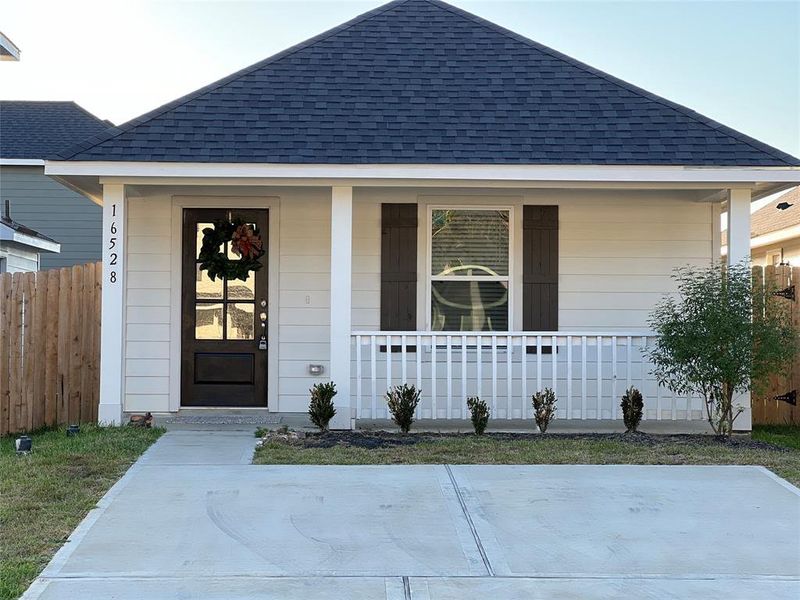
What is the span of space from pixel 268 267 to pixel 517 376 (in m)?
3.02

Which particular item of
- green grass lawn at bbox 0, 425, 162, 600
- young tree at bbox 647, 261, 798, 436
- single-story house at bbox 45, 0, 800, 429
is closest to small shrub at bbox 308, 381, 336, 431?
single-story house at bbox 45, 0, 800, 429

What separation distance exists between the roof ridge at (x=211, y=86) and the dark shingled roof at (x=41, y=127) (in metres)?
11.9

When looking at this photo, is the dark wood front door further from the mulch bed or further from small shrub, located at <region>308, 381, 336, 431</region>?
the mulch bed

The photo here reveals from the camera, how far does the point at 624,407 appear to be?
827 cm

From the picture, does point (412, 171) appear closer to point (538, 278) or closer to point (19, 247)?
point (538, 278)

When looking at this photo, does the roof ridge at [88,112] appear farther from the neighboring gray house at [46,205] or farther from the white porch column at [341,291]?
the white porch column at [341,291]

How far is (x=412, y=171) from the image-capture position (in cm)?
798

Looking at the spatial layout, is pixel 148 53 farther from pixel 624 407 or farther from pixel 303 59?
pixel 624 407

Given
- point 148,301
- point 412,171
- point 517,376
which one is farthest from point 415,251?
point 148,301

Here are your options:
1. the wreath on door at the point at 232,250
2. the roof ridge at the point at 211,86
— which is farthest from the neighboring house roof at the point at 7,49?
the wreath on door at the point at 232,250

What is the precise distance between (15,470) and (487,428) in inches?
179

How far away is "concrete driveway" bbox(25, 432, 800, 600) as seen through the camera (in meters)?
4.18

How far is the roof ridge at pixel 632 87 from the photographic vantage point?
8.37 metres

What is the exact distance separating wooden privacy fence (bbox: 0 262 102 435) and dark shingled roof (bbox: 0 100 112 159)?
37.4 feet
